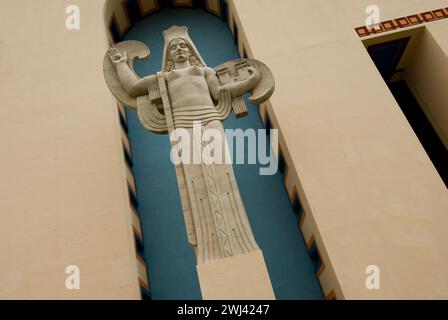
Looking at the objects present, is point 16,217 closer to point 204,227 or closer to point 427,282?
point 204,227

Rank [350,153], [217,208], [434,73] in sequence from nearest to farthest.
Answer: [217,208]
[350,153]
[434,73]

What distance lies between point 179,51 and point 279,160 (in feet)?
7.99

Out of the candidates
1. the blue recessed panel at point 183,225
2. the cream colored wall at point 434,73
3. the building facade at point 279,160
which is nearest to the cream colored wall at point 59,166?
the building facade at point 279,160

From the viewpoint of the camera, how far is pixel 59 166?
5531 millimetres

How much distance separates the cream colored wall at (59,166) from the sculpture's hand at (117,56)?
137 centimetres

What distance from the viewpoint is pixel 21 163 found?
558 cm

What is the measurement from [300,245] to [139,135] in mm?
3467

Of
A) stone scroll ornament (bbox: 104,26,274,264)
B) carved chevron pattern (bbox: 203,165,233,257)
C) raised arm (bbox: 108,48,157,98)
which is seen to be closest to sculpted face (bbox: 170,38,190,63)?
stone scroll ornament (bbox: 104,26,274,264)

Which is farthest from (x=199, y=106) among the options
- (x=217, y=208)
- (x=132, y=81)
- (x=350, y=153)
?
(x=350, y=153)

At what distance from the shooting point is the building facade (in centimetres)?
464

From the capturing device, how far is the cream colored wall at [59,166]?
4.66 m

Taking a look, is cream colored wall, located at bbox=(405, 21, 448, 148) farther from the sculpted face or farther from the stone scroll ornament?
the sculpted face

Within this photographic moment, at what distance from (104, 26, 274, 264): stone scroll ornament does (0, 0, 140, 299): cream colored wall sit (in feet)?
4.49

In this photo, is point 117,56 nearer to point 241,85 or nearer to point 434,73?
point 241,85
